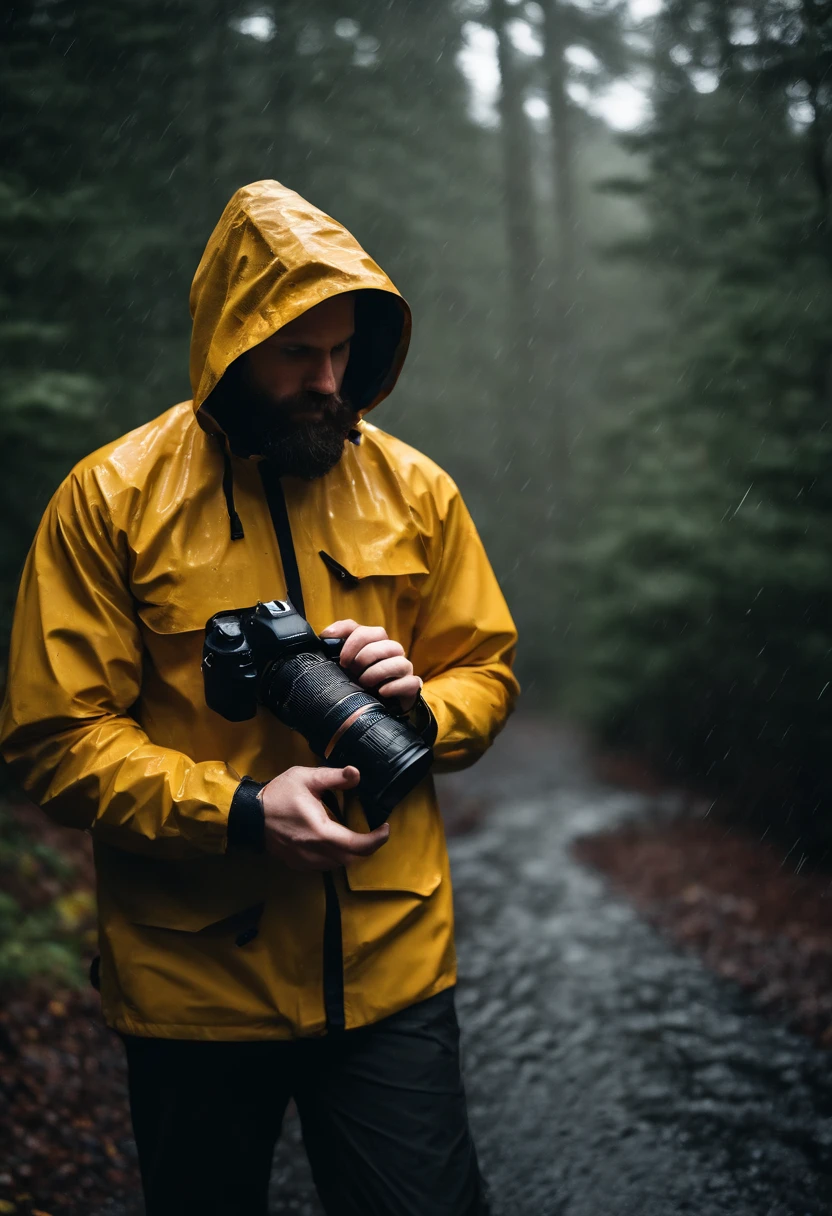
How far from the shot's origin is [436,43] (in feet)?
48.1

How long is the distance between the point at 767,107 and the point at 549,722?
9920 millimetres

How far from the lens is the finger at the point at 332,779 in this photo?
1894mm

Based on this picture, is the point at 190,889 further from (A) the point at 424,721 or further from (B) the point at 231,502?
(B) the point at 231,502

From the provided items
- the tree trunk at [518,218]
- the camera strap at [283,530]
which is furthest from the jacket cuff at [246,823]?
the tree trunk at [518,218]

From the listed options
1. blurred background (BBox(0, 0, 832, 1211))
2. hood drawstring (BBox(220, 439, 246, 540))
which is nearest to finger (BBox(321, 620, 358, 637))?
hood drawstring (BBox(220, 439, 246, 540))

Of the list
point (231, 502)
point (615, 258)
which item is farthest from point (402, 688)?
point (615, 258)

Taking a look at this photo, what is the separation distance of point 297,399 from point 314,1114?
1.67 metres

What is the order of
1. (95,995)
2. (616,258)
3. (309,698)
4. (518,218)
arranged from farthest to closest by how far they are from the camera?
1. (518,218)
2. (616,258)
3. (95,995)
4. (309,698)

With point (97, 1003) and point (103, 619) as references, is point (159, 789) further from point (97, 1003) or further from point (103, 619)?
point (97, 1003)

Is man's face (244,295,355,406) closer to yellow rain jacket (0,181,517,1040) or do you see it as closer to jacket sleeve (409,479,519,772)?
yellow rain jacket (0,181,517,1040)

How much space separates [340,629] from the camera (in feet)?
6.94

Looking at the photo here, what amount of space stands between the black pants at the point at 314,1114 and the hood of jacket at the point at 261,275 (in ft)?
4.89

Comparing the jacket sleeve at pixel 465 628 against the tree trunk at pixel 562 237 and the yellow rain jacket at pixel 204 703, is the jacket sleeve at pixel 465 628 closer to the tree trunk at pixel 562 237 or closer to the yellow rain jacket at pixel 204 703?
the yellow rain jacket at pixel 204 703

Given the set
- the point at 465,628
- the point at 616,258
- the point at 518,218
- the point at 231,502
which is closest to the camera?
the point at 231,502
